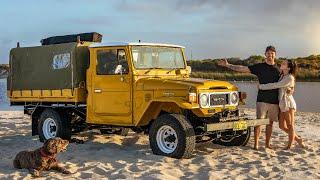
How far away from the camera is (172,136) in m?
9.92

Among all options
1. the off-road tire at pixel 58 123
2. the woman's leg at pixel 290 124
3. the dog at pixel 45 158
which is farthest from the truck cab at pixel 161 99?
the dog at pixel 45 158

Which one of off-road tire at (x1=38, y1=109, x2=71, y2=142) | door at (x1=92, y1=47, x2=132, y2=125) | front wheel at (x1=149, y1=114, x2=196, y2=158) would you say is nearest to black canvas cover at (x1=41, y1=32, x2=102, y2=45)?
door at (x1=92, y1=47, x2=132, y2=125)

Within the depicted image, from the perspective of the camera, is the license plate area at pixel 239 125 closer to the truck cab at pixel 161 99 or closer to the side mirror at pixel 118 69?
the truck cab at pixel 161 99

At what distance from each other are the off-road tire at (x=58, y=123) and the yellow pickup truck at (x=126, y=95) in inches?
0.9

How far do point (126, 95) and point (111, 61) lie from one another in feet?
2.66

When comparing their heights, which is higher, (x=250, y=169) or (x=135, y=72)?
(x=135, y=72)

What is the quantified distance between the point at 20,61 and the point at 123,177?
5992 millimetres

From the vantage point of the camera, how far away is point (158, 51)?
11258mm

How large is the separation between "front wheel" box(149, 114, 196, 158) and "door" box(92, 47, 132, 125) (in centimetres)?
90

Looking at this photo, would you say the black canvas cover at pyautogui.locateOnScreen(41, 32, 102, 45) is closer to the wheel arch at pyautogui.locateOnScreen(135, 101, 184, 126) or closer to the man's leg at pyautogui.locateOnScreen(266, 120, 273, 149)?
Answer: the wheel arch at pyautogui.locateOnScreen(135, 101, 184, 126)

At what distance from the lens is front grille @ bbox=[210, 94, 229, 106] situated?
10.1 metres

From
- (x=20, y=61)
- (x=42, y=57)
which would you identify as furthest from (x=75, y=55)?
(x=20, y=61)

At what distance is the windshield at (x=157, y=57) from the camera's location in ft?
35.4

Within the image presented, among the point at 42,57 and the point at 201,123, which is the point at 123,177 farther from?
the point at 42,57
